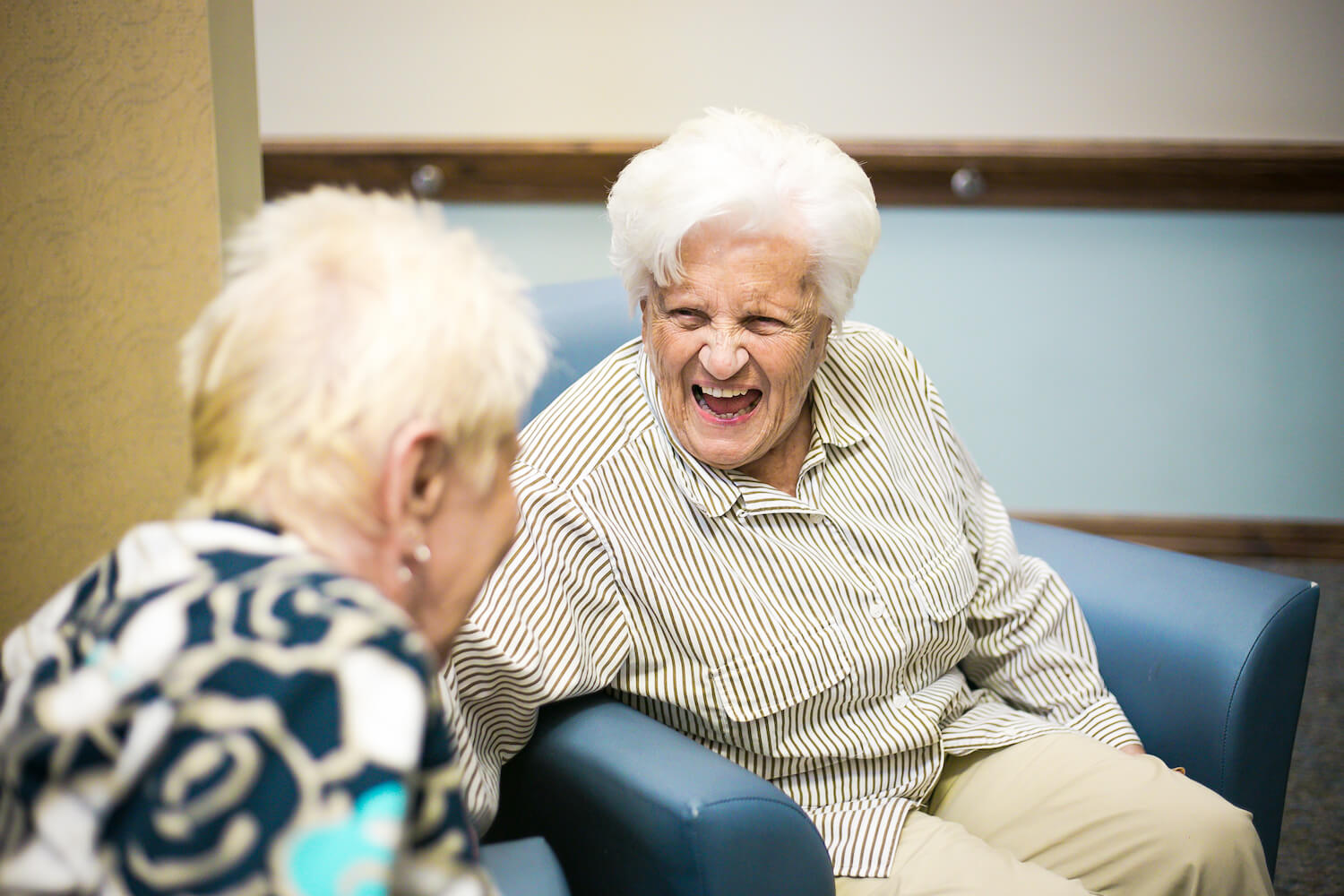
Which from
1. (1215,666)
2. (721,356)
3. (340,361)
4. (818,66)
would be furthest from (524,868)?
(818,66)

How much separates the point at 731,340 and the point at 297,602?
34.5 inches

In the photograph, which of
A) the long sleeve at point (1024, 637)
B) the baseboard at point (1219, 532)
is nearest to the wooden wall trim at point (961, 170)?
the baseboard at point (1219, 532)

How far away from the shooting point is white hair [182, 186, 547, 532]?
0.74 m

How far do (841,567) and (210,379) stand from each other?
0.92 metres

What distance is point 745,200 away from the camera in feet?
4.65

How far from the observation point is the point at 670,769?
3.84 feet

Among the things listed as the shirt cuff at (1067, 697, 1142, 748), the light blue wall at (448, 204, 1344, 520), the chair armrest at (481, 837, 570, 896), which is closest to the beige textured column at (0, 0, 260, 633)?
the chair armrest at (481, 837, 570, 896)

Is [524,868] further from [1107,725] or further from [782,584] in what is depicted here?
[1107,725]

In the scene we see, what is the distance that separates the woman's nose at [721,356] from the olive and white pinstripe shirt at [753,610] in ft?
0.34

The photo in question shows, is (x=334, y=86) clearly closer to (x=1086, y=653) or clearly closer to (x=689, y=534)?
(x=689, y=534)

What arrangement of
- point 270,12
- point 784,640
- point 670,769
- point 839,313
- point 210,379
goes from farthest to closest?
point 270,12 < point 839,313 < point 784,640 < point 670,769 < point 210,379

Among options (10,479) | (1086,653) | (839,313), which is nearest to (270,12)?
(10,479)

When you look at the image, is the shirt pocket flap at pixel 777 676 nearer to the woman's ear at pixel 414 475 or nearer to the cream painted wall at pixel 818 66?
the woman's ear at pixel 414 475

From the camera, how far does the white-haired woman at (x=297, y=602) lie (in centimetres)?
63
